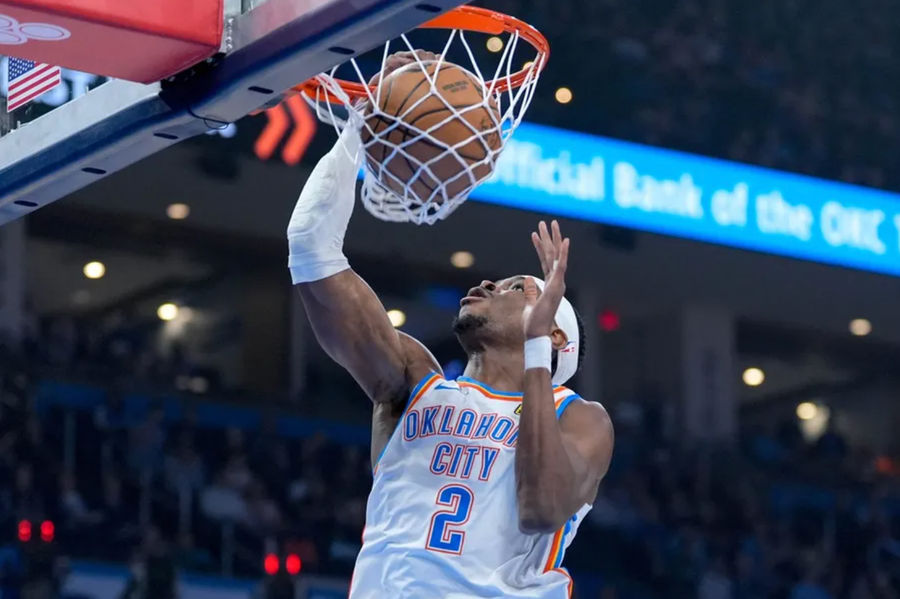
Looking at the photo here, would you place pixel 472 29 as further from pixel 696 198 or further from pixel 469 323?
pixel 696 198

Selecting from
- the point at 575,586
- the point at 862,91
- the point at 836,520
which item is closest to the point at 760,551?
the point at 836,520

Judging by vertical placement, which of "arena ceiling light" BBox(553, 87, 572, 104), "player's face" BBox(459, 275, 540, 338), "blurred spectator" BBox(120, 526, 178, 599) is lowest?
"blurred spectator" BBox(120, 526, 178, 599)

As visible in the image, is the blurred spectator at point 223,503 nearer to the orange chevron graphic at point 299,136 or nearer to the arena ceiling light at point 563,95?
the orange chevron graphic at point 299,136

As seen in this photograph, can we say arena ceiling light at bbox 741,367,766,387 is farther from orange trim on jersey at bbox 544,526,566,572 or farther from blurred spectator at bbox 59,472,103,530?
orange trim on jersey at bbox 544,526,566,572

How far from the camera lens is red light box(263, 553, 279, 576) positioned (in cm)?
1069

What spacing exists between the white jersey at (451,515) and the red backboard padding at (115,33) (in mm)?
1263

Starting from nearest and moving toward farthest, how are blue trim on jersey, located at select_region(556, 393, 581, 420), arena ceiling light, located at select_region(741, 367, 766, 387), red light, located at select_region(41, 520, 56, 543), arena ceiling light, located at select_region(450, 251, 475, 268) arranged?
blue trim on jersey, located at select_region(556, 393, 581, 420) < red light, located at select_region(41, 520, 56, 543) < arena ceiling light, located at select_region(450, 251, 475, 268) < arena ceiling light, located at select_region(741, 367, 766, 387)

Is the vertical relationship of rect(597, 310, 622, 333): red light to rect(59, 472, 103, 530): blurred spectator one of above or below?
above

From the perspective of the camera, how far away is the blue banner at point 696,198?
12.7 metres

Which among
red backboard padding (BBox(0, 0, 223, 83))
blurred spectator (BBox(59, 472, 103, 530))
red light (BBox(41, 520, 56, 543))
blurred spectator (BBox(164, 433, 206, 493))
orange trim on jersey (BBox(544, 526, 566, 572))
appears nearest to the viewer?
red backboard padding (BBox(0, 0, 223, 83))

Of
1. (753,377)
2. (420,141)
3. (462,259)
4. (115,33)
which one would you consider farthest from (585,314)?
(115,33)

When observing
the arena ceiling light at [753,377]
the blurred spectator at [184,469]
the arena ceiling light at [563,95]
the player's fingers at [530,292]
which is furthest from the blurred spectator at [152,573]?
the arena ceiling light at [753,377]

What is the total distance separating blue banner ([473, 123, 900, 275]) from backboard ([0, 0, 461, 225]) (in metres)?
8.84

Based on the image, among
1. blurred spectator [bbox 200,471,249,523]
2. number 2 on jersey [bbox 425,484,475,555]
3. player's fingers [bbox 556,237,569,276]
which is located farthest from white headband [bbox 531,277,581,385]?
blurred spectator [bbox 200,471,249,523]
